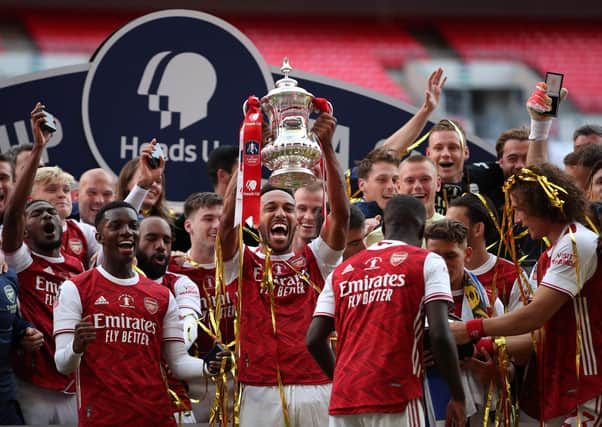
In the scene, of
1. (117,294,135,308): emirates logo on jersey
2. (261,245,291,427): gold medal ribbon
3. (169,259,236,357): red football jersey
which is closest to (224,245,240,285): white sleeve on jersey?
(261,245,291,427): gold medal ribbon

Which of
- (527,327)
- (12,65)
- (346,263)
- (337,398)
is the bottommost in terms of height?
(337,398)

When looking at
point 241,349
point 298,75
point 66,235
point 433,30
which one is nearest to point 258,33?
point 433,30

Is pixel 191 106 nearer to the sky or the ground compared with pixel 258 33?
nearer to the ground

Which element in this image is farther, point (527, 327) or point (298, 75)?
point (298, 75)

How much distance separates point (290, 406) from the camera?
16.6 ft

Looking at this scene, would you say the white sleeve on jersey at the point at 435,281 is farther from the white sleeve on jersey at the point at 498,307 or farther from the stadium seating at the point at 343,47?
the stadium seating at the point at 343,47

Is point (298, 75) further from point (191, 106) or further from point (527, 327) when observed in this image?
point (527, 327)

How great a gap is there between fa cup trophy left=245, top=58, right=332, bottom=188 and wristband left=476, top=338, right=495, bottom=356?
114cm

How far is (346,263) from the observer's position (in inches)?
175

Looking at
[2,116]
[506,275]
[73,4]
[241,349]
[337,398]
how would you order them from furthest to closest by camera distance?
[73,4] → [2,116] → [506,275] → [241,349] → [337,398]

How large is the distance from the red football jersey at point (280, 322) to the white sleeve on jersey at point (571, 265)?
124cm

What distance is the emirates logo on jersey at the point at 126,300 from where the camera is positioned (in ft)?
16.8

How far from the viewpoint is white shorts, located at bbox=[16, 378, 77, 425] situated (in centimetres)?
551

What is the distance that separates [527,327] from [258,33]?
1297cm
